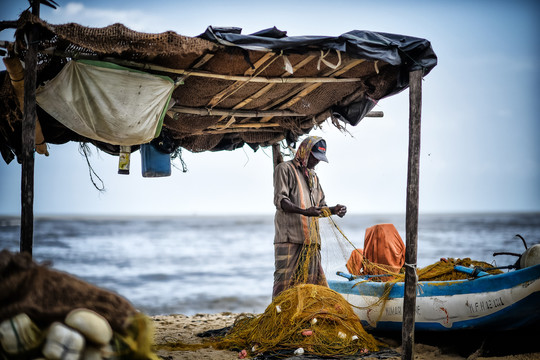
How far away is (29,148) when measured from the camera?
Answer: 3695 millimetres

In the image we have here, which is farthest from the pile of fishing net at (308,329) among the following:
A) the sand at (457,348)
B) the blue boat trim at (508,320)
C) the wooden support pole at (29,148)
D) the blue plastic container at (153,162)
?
the blue plastic container at (153,162)

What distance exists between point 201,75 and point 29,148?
1.69m

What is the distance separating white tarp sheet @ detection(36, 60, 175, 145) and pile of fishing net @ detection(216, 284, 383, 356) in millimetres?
2128

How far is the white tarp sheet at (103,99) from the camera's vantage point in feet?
13.6

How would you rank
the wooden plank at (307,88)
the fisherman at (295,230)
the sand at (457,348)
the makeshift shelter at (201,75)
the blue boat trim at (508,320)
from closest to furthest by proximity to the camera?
the makeshift shelter at (201,75) → the blue boat trim at (508,320) → the sand at (457,348) → the wooden plank at (307,88) → the fisherman at (295,230)

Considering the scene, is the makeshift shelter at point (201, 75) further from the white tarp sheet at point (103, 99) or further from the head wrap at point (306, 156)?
the head wrap at point (306, 156)

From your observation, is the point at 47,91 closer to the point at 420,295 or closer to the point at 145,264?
the point at 420,295

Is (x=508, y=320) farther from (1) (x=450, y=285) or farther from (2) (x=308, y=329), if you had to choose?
(2) (x=308, y=329)

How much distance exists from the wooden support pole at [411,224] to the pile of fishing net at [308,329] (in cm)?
61

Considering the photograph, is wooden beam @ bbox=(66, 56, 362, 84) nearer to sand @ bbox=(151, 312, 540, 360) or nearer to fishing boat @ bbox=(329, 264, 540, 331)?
fishing boat @ bbox=(329, 264, 540, 331)

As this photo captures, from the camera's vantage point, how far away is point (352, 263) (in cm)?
588

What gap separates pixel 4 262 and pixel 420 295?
12.0 ft

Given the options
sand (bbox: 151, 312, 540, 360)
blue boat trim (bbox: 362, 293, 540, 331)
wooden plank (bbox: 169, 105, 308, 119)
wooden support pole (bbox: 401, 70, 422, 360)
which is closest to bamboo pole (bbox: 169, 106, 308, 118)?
wooden plank (bbox: 169, 105, 308, 119)

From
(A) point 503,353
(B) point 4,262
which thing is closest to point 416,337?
(A) point 503,353
